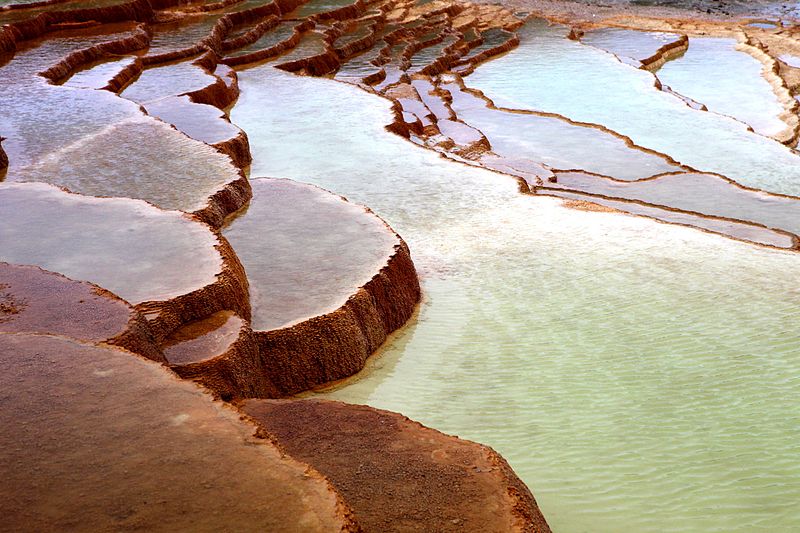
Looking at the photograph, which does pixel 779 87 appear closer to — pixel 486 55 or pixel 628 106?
pixel 628 106

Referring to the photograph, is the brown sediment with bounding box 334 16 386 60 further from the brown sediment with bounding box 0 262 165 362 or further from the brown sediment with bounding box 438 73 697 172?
the brown sediment with bounding box 0 262 165 362

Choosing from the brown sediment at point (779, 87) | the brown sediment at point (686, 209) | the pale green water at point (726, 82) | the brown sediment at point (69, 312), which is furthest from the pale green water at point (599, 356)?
the pale green water at point (726, 82)

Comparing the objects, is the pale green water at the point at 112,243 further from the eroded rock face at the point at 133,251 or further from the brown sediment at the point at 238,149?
the brown sediment at the point at 238,149

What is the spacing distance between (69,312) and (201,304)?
597 millimetres

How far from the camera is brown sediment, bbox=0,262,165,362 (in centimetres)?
302

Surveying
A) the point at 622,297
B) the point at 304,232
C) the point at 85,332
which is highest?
the point at 85,332

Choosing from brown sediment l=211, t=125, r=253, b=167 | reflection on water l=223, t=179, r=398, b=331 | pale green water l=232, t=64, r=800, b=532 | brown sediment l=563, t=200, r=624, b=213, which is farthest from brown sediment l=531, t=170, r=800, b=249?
brown sediment l=211, t=125, r=253, b=167

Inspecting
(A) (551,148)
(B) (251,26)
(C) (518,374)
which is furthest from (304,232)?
(B) (251,26)

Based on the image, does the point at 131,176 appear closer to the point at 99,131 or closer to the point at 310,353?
the point at 99,131

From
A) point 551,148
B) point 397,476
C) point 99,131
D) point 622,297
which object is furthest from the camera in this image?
point 551,148

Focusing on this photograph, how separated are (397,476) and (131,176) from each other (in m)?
3.44

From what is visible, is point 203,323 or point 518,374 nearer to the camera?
point 203,323

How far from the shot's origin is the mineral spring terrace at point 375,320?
2389 millimetres

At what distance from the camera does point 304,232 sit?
188 inches
